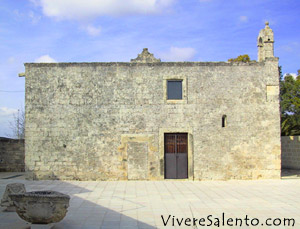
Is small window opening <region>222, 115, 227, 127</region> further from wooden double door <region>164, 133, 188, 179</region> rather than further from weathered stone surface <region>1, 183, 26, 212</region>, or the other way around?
weathered stone surface <region>1, 183, 26, 212</region>

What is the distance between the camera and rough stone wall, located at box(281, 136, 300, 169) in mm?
17141

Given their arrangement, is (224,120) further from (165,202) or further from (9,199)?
(9,199)

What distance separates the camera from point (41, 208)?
19.4ft

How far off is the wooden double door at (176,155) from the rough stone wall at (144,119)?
277 mm

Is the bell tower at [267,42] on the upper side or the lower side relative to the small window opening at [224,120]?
upper

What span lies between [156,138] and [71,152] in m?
3.67

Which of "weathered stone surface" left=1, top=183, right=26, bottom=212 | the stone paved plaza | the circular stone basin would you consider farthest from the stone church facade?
the circular stone basin

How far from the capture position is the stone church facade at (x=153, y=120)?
13.3m

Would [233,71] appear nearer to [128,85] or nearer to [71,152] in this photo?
[128,85]

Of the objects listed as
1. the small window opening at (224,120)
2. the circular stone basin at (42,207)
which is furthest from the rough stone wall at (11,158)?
the circular stone basin at (42,207)

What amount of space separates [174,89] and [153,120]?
5.44 feet

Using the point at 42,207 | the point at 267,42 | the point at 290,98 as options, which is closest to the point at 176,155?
the point at 267,42

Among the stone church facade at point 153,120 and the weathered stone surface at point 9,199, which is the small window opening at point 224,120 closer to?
the stone church facade at point 153,120

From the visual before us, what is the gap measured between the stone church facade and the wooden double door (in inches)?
1.7
